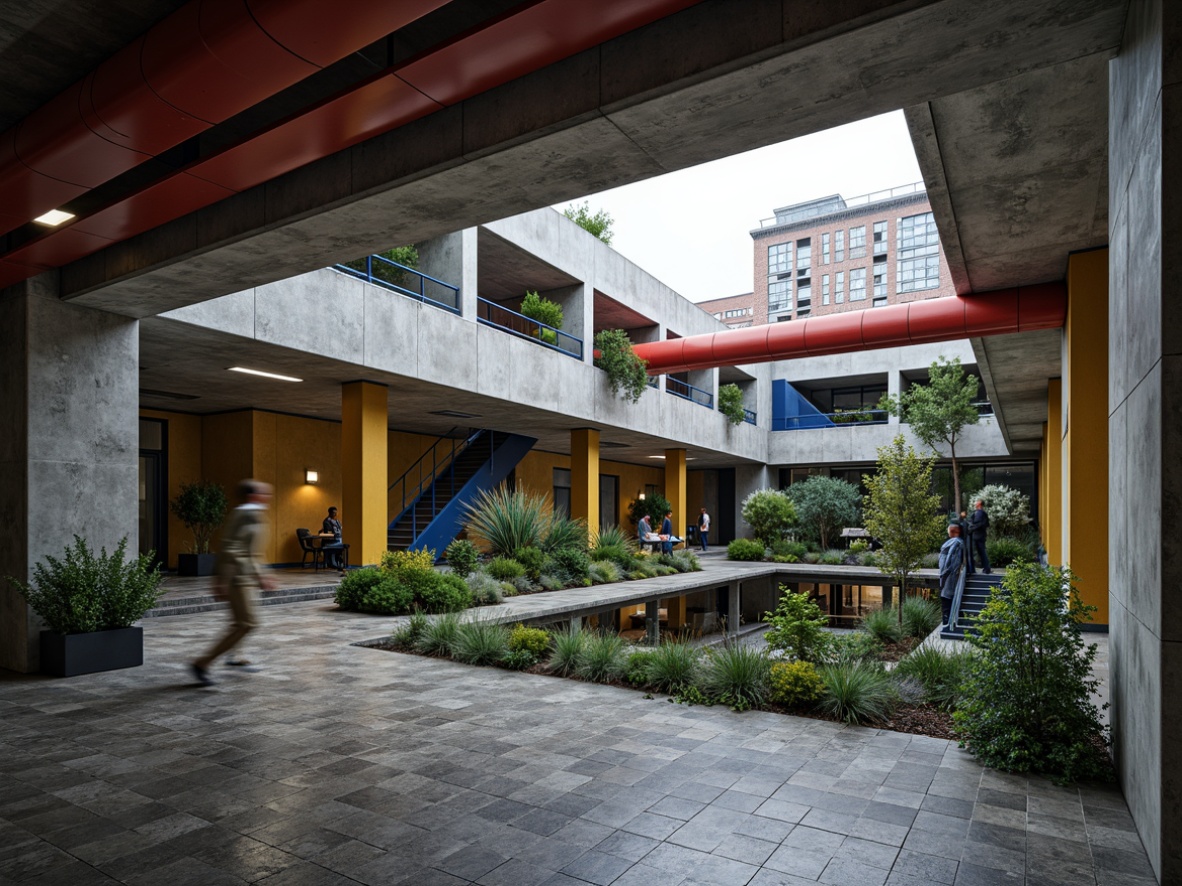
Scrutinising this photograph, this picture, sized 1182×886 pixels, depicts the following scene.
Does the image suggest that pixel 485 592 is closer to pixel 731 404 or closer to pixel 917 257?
pixel 731 404

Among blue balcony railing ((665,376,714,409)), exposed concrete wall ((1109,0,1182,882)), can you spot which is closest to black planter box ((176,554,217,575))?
blue balcony railing ((665,376,714,409))

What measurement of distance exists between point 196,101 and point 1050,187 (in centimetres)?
712

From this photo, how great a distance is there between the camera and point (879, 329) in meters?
13.8

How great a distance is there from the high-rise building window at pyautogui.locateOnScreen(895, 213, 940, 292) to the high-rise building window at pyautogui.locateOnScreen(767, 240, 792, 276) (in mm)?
9677

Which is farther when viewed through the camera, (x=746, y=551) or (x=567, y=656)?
(x=746, y=551)

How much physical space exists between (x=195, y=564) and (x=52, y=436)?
360 inches

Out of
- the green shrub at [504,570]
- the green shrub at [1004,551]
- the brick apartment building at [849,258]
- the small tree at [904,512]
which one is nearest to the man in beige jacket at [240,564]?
the green shrub at [504,570]

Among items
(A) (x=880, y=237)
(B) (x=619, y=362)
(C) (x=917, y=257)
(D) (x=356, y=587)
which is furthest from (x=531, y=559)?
(A) (x=880, y=237)

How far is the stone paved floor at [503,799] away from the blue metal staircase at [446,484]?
10676 millimetres

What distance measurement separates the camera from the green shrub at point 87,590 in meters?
7.14

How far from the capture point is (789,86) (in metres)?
3.78

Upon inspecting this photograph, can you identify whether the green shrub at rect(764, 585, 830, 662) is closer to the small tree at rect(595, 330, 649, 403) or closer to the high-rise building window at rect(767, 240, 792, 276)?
the small tree at rect(595, 330, 649, 403)

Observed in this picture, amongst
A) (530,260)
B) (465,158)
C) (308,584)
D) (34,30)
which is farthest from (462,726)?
(530,260)

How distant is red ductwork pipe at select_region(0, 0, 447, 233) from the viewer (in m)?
3.45
